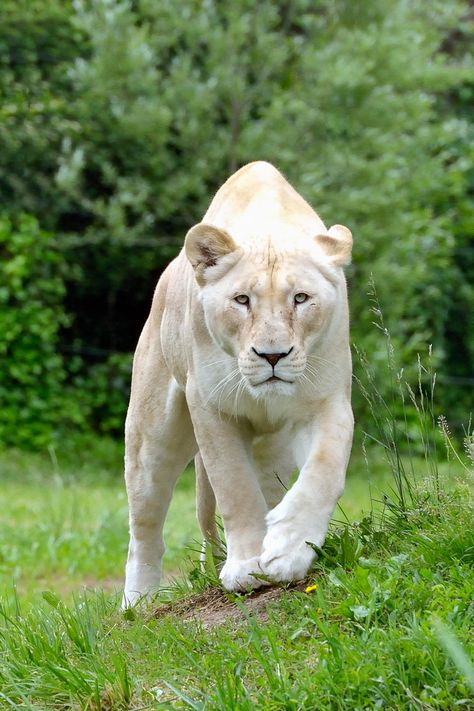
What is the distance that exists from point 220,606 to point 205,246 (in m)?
1.32

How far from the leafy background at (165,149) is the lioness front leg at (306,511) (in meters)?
9.93

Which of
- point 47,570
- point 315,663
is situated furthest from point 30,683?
point 47,570

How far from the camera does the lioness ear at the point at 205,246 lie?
4.66m

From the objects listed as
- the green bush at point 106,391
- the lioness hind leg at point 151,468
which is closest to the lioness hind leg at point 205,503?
the lioness hind leg at point 151,468

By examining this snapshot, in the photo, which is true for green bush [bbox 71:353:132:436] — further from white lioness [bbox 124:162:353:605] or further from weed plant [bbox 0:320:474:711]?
weed plant [bbox 0:320:474:711]

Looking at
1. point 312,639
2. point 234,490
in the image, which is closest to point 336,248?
point 234,490

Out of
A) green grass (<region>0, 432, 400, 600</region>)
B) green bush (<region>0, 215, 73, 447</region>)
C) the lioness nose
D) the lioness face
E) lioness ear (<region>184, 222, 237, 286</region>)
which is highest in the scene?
lioness ear (<region>184, 222, 237, 286</region>)

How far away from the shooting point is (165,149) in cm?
1562

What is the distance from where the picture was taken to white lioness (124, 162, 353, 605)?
14.4ft

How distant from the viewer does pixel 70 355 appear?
657 inches

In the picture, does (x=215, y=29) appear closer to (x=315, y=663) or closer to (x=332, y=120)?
(x=332, y=120)

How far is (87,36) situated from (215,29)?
7.46 feet

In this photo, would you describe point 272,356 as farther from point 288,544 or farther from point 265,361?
point 288,544

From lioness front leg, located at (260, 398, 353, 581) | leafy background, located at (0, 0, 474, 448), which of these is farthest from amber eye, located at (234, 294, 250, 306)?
leafy background, located at (0, 0, 474, 448)
